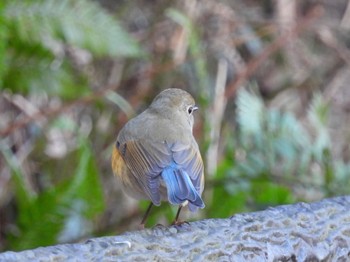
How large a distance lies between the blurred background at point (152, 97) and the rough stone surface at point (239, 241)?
158 cm

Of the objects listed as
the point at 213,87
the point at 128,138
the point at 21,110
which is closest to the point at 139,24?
the point at 213,87

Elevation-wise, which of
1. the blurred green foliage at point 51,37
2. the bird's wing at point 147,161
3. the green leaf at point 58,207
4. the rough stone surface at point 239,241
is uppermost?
the blurred green foliage at point 51,37

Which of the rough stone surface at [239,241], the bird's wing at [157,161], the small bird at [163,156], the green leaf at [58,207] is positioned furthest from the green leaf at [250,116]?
the rough stone surface at [239,241]

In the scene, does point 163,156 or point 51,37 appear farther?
point 51,37

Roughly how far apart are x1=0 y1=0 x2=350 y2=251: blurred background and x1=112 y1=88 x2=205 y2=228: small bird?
0.91m

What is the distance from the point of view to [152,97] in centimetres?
499

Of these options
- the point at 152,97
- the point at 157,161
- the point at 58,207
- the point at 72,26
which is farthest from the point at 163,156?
the point at 152,97

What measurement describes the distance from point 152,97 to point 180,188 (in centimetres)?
260

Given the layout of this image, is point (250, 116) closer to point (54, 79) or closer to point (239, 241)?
point (54, 79)

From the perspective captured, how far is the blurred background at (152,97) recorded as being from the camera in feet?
13.0

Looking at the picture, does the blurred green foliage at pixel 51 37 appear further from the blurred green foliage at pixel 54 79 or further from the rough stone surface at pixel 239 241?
the rough stone surface at pixel 239 241

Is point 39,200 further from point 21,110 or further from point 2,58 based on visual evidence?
point 21,110

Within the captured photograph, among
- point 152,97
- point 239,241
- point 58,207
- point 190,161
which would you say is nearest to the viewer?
point 239,241

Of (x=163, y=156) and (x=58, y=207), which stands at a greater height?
(x=58, y=207)
